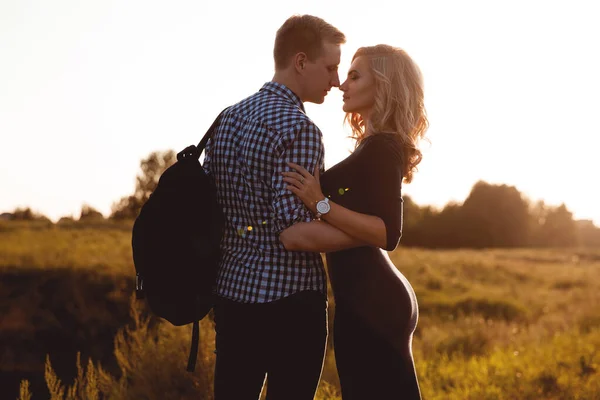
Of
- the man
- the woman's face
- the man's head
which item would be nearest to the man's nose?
the woman's face

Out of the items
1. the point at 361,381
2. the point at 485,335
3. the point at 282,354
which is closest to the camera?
the point at 282,354

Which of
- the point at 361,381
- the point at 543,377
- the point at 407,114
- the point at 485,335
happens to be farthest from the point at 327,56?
the point at 485,335

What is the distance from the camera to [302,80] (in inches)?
115

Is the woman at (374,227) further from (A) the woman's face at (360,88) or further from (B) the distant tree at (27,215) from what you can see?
(B) the distant tree at (27,215)

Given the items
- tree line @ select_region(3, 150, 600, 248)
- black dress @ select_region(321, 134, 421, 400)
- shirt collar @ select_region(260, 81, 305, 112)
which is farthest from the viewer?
tree line @ select_region(3, 150, 600, 248)

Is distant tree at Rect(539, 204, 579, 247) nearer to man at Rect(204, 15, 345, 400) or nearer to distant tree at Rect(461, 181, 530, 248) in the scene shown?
distant tree at Rect(461, 181, 530, 248)

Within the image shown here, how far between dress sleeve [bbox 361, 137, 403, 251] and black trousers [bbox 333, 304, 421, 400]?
17.3 inches

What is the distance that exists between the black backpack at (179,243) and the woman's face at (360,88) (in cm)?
95

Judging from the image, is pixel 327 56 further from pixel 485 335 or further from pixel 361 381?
pixel 485 335

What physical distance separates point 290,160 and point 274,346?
75cm

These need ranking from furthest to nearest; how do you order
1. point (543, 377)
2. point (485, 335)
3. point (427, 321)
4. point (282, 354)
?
point (427, 321) < point (485, 335) < point (543, 377) < point (282, 354)

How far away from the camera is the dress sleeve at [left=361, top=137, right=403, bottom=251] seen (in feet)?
9.43

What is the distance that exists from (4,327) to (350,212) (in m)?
11.4

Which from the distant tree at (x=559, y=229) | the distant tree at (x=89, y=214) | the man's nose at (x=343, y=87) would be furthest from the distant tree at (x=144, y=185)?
the distant tree at (x=559, y=229)
